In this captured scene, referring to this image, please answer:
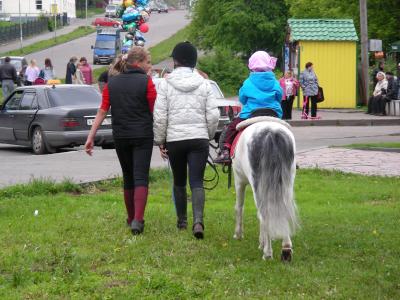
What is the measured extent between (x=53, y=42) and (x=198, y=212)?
8333cm

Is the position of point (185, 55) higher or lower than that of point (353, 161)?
higher

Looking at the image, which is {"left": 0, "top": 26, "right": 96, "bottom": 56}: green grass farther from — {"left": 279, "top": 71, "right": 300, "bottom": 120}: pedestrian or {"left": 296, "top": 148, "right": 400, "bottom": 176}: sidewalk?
{"left": 296, "top": 148, "right": 400, "bottom": 176}: sidewalk

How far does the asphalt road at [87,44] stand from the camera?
74125 mm

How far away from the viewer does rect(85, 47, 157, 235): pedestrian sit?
32.2 ft

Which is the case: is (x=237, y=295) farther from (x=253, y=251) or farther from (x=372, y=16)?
(x=372, y=16)

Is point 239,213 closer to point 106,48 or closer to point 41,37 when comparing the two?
point 106,48

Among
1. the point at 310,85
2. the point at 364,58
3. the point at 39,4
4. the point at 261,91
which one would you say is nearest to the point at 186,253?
the point at 261,91

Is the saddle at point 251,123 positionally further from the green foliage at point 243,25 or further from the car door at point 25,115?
the green foliage at point 243,25

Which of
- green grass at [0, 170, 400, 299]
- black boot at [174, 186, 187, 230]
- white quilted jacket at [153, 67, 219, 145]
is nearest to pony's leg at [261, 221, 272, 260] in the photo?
green grass at [0, 170, 400, 299]

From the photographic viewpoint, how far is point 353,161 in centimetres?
1769

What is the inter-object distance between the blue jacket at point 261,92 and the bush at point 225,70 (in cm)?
3536

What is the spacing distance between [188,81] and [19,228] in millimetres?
2414

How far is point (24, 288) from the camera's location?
7305 mm

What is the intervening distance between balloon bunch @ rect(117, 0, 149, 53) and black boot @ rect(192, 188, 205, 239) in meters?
12.0
